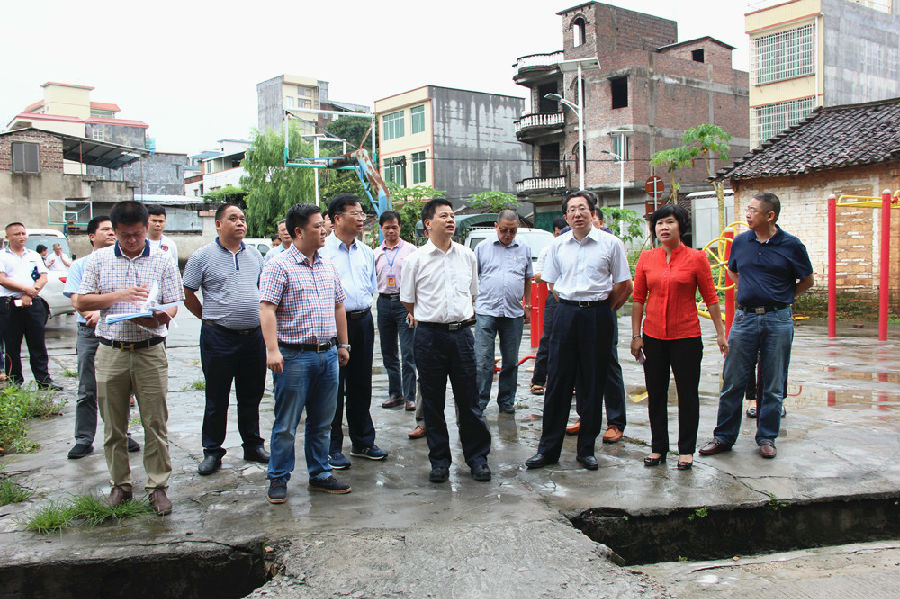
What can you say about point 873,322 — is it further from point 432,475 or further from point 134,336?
point 134,336

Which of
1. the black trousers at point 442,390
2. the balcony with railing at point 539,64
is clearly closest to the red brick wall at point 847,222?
the black trousers at point 442,390

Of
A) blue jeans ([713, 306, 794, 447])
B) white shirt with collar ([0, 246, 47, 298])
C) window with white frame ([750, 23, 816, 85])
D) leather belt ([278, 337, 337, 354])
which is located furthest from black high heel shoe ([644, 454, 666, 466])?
window with white frame ([750, 23, 816, 85])

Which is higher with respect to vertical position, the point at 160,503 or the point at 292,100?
the point at 292,100

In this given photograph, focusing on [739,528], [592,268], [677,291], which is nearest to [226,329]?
[592,268]

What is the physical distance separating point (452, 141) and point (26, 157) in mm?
20638

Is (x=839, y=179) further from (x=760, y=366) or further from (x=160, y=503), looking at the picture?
(x=160, y=503)

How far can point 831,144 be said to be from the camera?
15516 millimetres

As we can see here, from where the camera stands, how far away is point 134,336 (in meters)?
4.21

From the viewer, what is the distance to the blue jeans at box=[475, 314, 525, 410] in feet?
21.0

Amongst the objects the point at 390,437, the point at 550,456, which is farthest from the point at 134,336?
the point at 550,456

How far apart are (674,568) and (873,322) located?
12.3 m

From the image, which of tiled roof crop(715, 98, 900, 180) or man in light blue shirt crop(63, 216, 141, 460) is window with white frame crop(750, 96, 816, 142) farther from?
man in light blue shirt crop(63, 216, 141, 460)

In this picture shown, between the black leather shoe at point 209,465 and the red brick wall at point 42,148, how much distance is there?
30552mm

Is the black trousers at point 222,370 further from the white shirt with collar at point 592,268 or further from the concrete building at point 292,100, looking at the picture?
the concrete building at point 292,100
